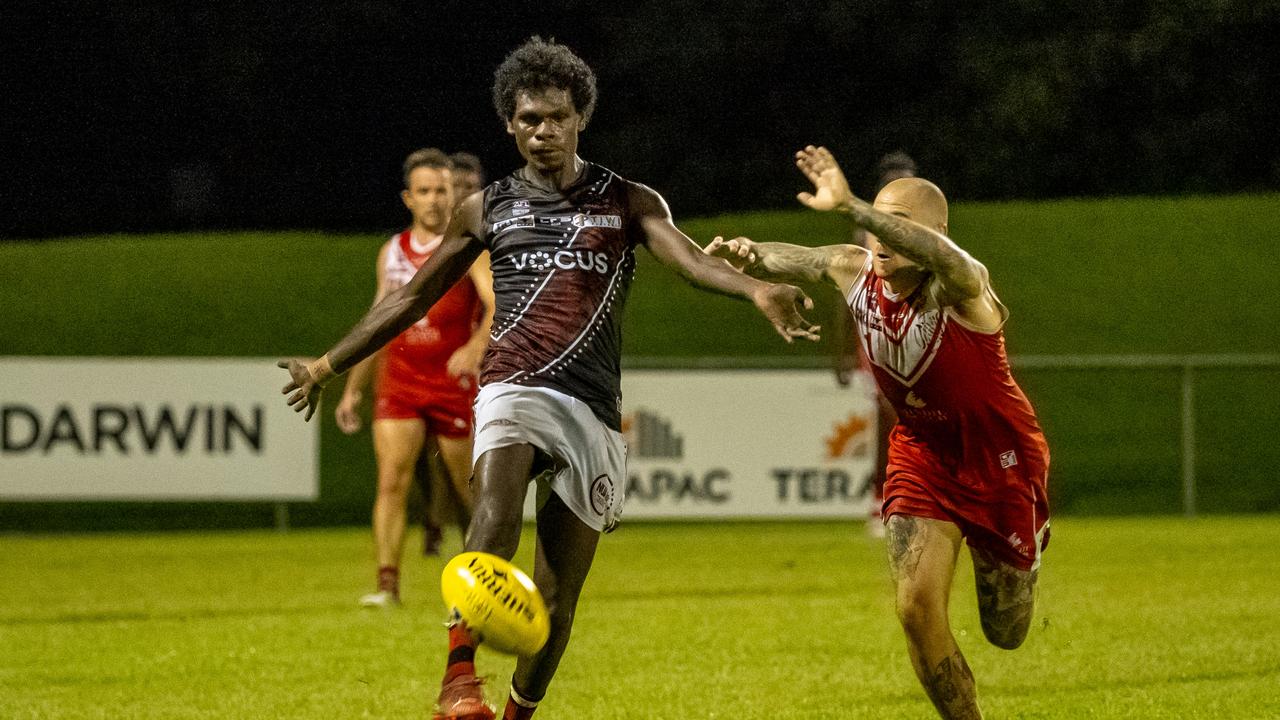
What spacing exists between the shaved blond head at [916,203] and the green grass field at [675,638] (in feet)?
7.24

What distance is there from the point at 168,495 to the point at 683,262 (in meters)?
11.2

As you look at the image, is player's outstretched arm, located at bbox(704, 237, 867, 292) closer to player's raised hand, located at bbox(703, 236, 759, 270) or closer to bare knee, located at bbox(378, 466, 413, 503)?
player's raised hand, located at bbox(703, 236, 759, 270)

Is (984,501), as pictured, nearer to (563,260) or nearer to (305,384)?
(563,260)

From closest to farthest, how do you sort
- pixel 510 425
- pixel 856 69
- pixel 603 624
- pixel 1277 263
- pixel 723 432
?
pixel 510 425 → pixel 603 624 → pixel 723 432 → pixel 1277 263 → pixel 856 69

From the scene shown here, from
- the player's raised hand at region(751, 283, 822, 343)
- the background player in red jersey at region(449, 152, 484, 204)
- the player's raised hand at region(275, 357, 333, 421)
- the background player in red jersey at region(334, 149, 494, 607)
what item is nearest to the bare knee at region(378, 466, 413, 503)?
the background player in red jersey at region(334, 149, 494, 607)

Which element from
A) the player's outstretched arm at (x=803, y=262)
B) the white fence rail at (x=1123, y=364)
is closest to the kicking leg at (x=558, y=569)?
the player's outstretched arm at (x=803, y=262)

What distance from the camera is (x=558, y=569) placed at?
19.6 feet

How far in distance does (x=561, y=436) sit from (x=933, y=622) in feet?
4.26

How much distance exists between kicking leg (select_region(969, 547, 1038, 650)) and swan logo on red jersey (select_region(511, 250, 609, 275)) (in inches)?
61.4

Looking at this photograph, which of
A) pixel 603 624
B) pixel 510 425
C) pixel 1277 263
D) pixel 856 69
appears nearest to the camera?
pixel 510 425

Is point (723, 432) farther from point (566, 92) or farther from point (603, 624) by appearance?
point (566, 92)

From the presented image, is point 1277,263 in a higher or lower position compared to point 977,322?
lower

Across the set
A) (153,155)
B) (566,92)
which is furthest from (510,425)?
(153,155)

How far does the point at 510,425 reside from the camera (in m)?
5.86
